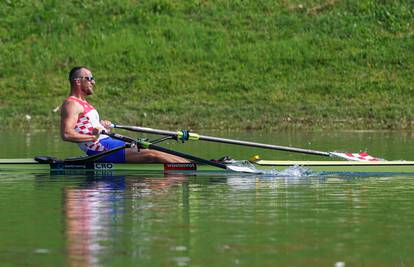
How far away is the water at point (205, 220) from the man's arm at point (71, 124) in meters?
Result: 0.47

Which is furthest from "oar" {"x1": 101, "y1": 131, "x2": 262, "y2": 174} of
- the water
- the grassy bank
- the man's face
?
the grassy bank

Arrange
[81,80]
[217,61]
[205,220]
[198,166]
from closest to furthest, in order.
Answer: [205,220] → [198,166] → [81,80] → [217,61]

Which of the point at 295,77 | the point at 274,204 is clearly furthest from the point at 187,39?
the point at 274,204

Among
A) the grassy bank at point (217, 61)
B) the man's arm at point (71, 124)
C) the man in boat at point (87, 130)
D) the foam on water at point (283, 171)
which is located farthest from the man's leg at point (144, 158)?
the grassy bank at point (217, 61)

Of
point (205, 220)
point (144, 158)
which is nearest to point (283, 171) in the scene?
point (144, 158)

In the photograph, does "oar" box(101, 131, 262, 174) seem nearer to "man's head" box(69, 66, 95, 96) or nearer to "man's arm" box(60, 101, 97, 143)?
"man's arm" box(60, 101, 97, 143)

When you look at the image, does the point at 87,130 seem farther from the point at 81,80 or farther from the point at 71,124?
the point at 81,80

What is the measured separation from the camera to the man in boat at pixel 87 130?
15984mm

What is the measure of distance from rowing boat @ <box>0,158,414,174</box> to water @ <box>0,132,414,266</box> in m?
0.17

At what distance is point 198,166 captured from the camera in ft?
52.8

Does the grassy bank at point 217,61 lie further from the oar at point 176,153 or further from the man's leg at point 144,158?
the oar at point 176,153

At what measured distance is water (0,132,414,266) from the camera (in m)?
9.44

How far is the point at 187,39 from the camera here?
1291 inches

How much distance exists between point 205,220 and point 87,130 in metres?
5.03
